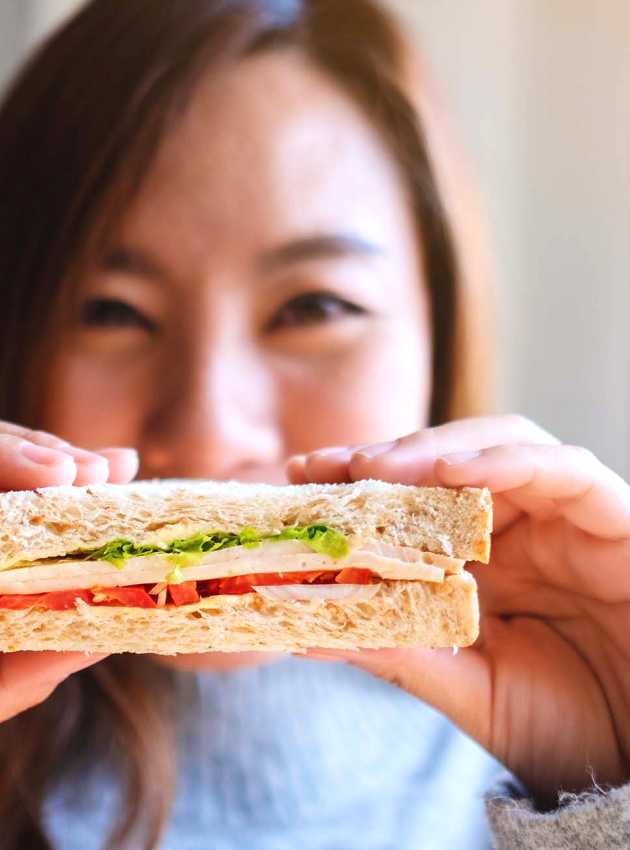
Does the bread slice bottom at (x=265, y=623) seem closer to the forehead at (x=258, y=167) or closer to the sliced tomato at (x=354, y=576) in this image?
the sliced tomato at (x=354, y=576)

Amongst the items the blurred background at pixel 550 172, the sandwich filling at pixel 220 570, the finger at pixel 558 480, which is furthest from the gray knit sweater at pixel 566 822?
the blurred background at pixel 550 172

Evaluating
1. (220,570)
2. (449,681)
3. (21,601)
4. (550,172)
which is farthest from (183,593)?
(550,172)

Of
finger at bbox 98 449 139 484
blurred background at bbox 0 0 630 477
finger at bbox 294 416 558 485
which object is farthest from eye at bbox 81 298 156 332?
blurred background at bbox 0 0 630 477

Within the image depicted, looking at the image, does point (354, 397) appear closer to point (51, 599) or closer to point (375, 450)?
point (375, 450)

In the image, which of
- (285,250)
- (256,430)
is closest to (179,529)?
(256,430)

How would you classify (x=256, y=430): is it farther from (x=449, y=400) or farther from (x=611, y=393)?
(x=611, y=393)

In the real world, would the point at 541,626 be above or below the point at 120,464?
below

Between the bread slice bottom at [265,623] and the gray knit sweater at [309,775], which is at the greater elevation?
the bread slice bottom at [265,623]

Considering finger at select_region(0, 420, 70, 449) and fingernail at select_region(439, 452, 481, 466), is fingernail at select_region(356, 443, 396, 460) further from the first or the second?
finger at select_region(0, 420, 70, 449)
